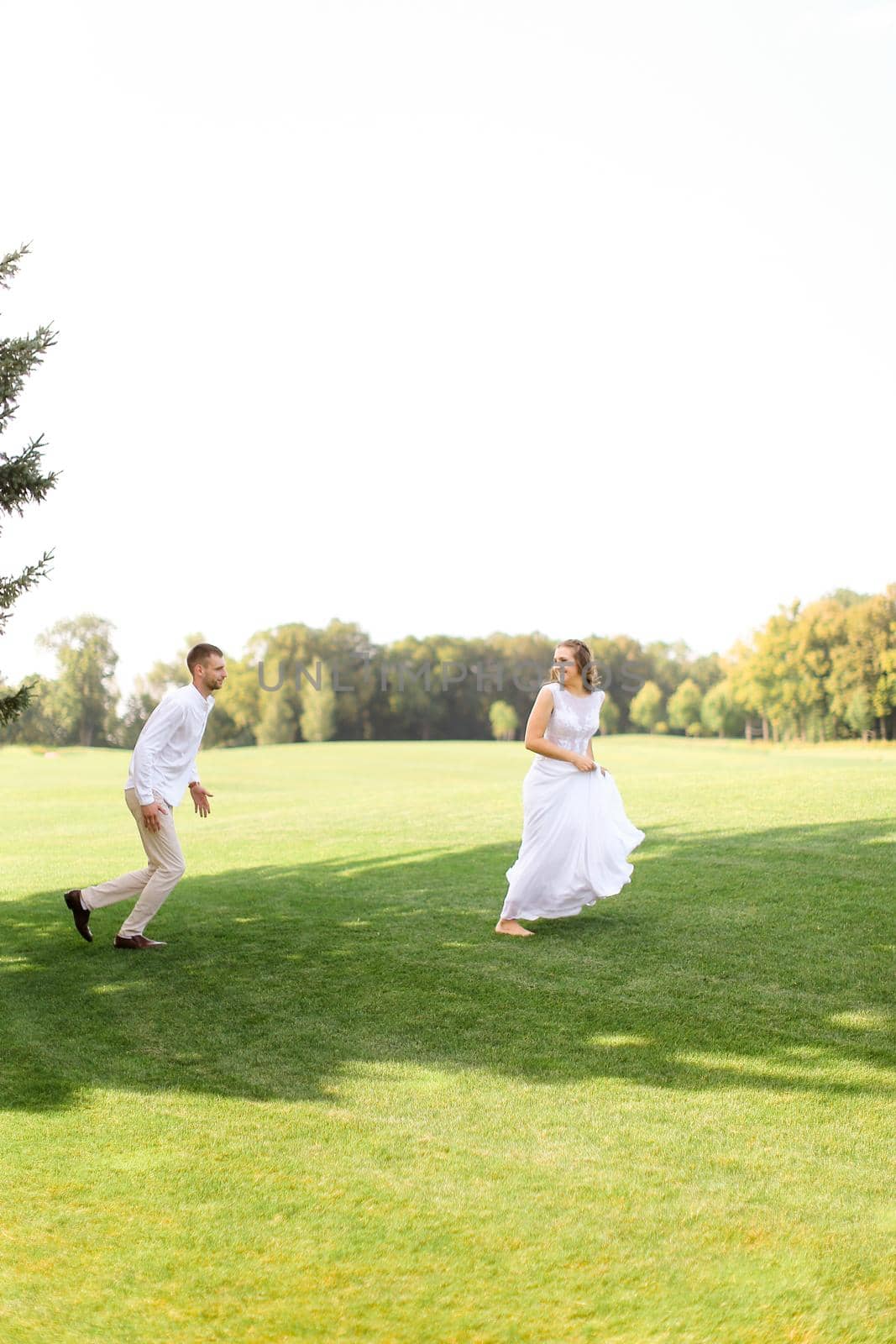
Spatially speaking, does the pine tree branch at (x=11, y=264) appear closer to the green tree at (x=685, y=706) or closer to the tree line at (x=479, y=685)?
the tree line at (x=479, y=685)

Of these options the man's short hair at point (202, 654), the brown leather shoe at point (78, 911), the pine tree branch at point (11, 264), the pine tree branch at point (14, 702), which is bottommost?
the brown leather shoe at point (78, 911)

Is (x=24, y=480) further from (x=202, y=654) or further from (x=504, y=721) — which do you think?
(x=504, y=721)

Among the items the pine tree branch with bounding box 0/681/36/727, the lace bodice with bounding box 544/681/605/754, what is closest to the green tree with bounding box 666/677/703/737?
the lace bodice with bounding box 544/681/605/754

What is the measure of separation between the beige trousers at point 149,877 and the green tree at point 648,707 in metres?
101

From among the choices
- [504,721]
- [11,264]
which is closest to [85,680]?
[504,721]

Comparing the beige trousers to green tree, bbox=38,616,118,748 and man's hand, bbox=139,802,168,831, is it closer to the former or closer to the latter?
man's hand, bbox=139,802,168,831

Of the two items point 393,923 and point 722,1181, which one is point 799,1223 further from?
point 393,923

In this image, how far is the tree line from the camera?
77438 millimetres

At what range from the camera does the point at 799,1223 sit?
470 centimetres

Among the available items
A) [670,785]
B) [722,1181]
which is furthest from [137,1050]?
[670,785]

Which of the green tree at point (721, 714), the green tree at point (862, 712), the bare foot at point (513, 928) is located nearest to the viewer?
the bare foot at point (513, 928)

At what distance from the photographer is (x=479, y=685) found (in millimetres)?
98062

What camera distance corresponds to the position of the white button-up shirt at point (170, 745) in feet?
31.2

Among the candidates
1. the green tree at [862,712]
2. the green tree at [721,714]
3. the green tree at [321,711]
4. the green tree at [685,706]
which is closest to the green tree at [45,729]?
the green tree at [321,711]
